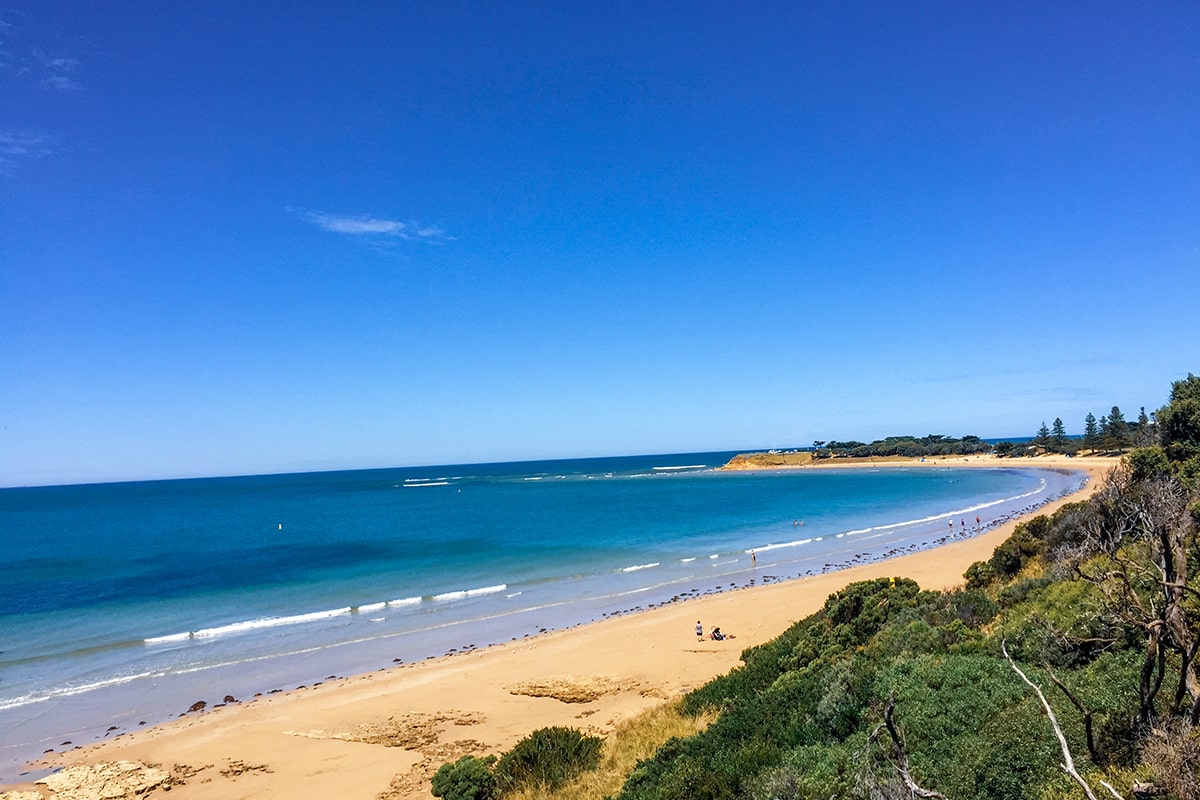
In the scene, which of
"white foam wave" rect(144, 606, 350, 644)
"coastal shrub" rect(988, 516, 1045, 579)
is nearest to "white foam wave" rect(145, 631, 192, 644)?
"white foam wave" rect(144, 606, 350, 644)

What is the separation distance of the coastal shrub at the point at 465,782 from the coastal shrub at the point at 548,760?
0.20 metres

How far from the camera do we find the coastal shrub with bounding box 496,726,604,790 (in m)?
11.2

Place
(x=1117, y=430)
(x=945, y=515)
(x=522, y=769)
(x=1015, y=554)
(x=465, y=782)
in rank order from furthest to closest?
(x=1117, y=430) → (x=945, y=515) → (x=1015, y=554) → (x=522, y=769) → (x=465, y=782)

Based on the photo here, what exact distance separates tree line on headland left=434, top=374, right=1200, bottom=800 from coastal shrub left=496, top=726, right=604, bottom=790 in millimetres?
34

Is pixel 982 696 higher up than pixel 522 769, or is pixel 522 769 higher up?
pixel 982 696

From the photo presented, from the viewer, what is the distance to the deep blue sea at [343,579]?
21547 mm

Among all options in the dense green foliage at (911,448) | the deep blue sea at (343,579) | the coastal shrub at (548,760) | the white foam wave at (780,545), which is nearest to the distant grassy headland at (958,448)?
the dense green foliage at (911,448)

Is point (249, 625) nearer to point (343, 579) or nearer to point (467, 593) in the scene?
point (343, 579)

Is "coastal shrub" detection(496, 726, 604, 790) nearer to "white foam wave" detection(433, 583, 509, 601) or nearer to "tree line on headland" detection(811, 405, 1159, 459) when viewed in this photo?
"white foam wave" detection(433, 583, 509, 601)

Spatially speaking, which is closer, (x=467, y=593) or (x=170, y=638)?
(x=170, y=638)

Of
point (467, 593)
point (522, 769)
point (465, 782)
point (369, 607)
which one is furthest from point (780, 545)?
point (465, 782)

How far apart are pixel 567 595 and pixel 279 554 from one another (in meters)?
27.6

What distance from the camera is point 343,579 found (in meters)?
37.2

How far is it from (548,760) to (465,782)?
144 cm
